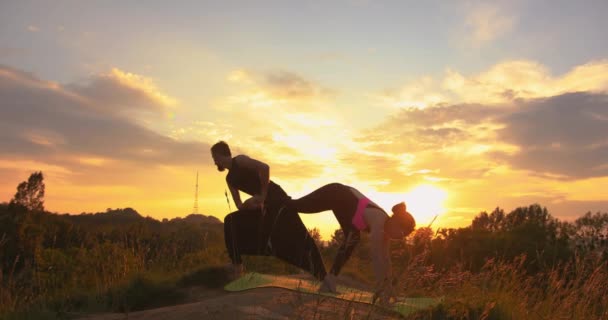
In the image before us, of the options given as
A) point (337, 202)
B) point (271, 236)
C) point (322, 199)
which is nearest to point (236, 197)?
point (271, 236)

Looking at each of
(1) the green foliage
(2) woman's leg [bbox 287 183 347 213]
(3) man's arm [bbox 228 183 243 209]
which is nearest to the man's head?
(3) man's arm [bbox 228 183 243 209]

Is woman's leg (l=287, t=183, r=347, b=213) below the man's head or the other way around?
below

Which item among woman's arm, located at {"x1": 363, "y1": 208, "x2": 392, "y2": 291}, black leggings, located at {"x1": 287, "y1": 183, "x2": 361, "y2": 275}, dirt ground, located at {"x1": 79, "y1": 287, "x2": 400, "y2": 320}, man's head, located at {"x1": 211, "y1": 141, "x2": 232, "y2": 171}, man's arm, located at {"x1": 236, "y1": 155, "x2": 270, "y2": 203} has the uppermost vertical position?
man's head, located at {"x1": 211, "y1": 141, "x2": 232, "y2": 171}

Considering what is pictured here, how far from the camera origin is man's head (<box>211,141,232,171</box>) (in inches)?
267

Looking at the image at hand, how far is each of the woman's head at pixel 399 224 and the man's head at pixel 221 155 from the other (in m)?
2.12

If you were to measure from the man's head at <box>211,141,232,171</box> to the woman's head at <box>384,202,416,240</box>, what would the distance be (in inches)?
83.5

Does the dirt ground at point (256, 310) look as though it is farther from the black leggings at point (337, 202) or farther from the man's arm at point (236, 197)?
the man's arm at point (236, 197)

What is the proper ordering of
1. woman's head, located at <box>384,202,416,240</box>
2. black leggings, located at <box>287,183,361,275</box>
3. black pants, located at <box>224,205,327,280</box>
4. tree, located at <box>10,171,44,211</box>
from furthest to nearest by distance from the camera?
tree, located at <box>10,171,44,211</box> < black pants, located at <box>224,205,327,280</box> < black leggings, located at <box>287,183,361,275</box> < woman's head, located at <box>384,202,416,240</box>

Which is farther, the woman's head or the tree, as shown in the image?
the tree

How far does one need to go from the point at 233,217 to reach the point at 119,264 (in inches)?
105

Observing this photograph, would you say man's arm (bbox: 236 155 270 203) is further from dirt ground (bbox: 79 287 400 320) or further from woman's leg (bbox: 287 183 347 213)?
dirt ground (bbox: 79 287 400 320)

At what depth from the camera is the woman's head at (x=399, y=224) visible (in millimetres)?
6254

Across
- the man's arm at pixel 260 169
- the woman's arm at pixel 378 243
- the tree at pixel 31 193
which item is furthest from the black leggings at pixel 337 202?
the tree at pixel 31 193

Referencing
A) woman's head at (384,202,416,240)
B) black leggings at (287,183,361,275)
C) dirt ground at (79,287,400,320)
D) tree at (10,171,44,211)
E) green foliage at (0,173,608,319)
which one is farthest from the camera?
tree at (10,171,44,211)
